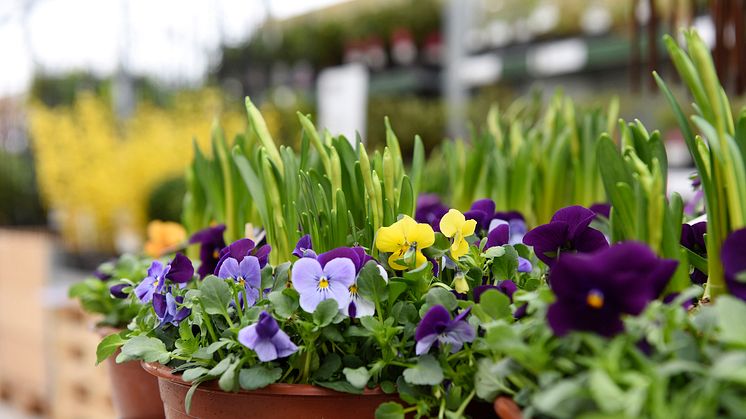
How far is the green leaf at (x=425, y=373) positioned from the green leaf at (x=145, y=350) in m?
0.18

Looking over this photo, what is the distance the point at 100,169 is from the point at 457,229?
8.56 feet

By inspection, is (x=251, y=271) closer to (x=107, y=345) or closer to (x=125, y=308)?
(x=107, y=345)

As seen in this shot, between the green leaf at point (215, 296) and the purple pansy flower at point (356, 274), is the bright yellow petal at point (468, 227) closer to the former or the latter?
the purple pansy flower at point (356, 274)

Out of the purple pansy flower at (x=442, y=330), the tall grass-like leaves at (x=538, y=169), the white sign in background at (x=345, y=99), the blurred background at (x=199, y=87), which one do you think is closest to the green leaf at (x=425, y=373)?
the purple pansy flower at (x=442, y=330)

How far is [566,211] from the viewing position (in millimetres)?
497

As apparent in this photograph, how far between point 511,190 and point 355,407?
0.43 meters

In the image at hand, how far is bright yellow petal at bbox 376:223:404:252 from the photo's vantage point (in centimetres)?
51

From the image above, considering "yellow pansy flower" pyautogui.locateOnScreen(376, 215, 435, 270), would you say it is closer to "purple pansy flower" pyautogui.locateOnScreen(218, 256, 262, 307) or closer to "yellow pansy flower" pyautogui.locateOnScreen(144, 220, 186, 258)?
"purple pansy flower" pyautogui.locateOnScreen(218, 256, 262, 307)

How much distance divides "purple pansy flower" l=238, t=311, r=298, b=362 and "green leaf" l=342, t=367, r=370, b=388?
0.12 ft

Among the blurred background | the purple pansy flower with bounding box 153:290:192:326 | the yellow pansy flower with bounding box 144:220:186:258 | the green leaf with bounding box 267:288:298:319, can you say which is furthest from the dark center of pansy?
the blurred background

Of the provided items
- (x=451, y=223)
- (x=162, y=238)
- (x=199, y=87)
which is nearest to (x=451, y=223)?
(x=451, y=223)

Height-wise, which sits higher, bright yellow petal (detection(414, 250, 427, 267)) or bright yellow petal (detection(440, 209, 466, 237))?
bright yellow petal (detection(440, 209, 466, 237))

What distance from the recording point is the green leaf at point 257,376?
464 mm

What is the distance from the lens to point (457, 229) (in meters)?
0.53
